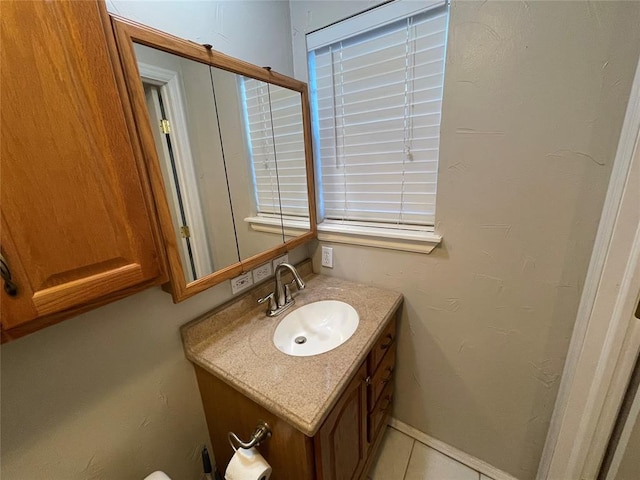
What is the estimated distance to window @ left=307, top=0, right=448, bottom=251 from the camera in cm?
99

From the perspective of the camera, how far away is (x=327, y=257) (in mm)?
1396

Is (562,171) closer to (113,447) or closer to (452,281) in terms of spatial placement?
(452,281)

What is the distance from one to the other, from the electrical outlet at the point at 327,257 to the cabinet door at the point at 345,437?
0.57 m

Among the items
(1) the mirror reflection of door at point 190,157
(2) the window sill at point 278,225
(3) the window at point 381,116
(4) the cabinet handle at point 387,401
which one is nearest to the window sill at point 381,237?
(3) the window at point 381,116

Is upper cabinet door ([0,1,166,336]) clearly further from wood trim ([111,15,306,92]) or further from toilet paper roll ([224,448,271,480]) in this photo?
toilet paper roll ([224,448,271,480])

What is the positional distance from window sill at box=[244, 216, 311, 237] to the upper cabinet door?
523 millimetres

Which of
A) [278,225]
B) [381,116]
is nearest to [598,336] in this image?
[381,116]

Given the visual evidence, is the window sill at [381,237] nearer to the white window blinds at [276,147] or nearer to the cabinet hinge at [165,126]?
the white window blinds at [276,147]

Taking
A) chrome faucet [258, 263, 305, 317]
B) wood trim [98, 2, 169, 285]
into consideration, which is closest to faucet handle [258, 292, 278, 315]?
chrome faucet [258, 263, 305, 317]

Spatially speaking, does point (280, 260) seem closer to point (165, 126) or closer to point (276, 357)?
point (276, 357)

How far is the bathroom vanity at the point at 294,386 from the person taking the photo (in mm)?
722

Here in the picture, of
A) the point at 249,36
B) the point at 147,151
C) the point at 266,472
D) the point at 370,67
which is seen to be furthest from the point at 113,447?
the point at 370,67

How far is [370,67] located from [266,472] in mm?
1457

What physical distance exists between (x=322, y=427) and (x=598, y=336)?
820mm
